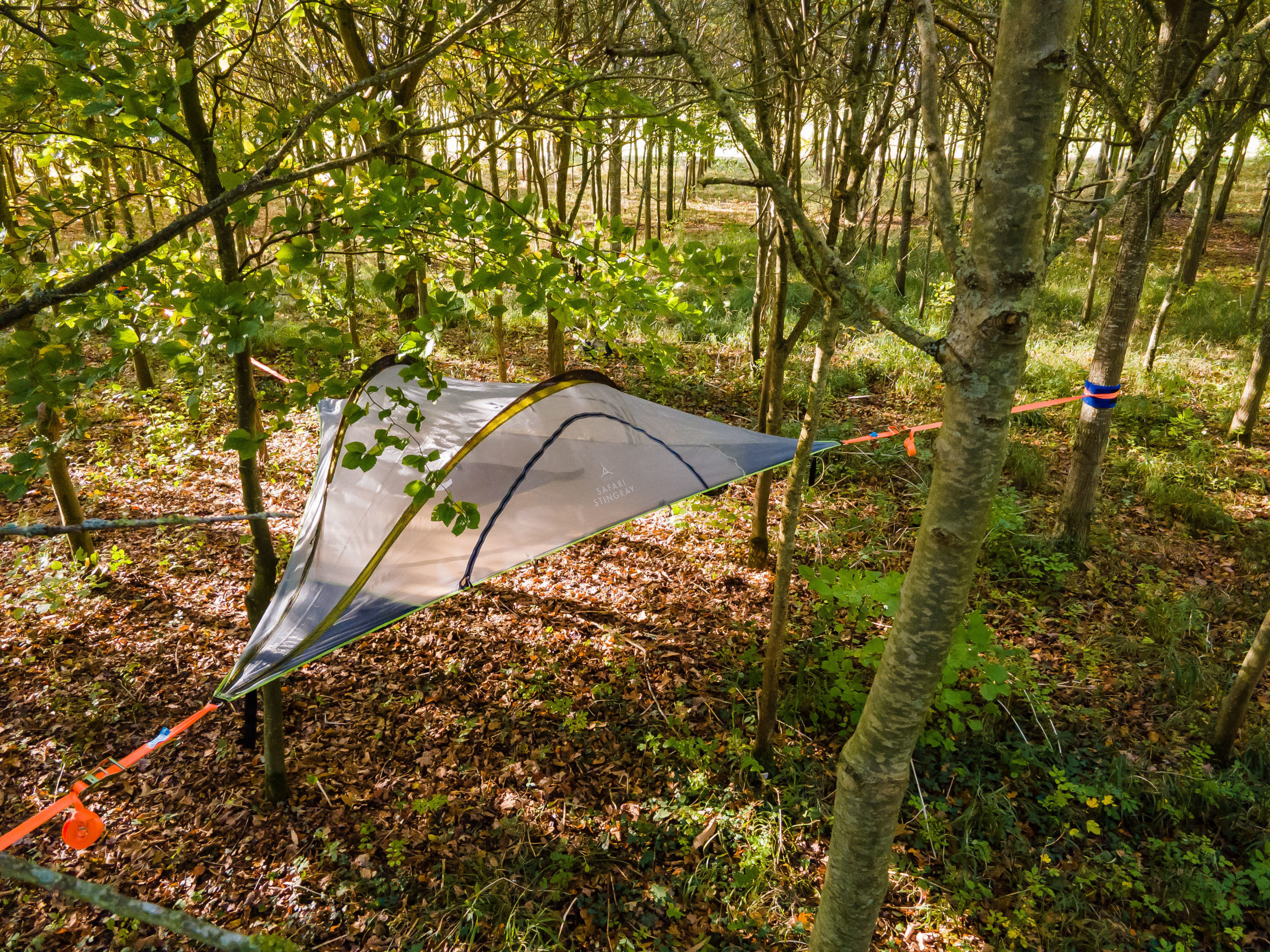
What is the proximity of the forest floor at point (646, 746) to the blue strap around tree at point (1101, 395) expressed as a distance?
1040mm

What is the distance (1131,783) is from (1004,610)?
4.52ft

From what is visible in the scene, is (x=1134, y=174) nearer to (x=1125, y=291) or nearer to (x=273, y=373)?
(x=1125, y=291)

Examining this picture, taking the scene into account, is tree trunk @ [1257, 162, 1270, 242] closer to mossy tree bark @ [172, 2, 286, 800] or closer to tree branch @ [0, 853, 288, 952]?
mossy tree bark @ [172, 2, 286, 800]

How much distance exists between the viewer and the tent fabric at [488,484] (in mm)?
2984

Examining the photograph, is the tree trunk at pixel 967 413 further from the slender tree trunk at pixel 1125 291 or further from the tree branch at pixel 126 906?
the slender tree trunk at pixel 1125 291

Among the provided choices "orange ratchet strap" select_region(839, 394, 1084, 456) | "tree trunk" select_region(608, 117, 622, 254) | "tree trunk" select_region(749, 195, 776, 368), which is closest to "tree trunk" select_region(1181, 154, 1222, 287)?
"orange ratchet strap" select_region(839, 394, 1084, 456)

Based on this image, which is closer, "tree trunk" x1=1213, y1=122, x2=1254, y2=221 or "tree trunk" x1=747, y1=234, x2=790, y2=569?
"tree trunk" x1=747, y1=234, x2=790, y2=569

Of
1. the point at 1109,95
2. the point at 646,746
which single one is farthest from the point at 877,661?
the point at 1109,95

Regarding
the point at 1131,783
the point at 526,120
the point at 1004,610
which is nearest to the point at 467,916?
the point at 1131,783

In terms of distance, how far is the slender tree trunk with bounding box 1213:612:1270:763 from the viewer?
10.0ft

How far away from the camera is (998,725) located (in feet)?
11.6

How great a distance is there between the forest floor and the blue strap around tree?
1040 mm

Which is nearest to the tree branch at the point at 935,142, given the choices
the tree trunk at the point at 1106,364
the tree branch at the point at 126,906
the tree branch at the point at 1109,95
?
the tree branch at the point at 126,906

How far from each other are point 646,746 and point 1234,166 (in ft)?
65.1
